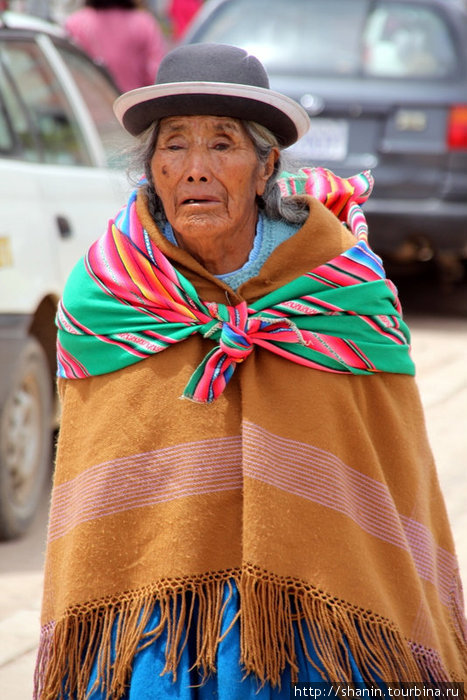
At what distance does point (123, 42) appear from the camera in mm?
7949

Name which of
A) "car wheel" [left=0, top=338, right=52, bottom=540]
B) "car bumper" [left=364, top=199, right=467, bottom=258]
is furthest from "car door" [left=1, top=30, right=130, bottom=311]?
"car bumper" [left=364, top=199, right=467, bottom=258]

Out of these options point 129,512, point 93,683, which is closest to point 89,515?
point 129,512

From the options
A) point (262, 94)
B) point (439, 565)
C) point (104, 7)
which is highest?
point (104, 7)

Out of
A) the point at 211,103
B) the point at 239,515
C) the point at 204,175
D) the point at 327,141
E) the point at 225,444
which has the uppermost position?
the point at 327,141

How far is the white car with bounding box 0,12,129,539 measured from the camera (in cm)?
437

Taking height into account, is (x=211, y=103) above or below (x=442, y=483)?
above

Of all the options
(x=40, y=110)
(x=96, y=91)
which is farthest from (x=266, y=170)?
(x=96, y=91)

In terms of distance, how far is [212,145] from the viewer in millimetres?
2600

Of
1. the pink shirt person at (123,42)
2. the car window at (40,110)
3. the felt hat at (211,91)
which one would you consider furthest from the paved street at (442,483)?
the pink shirt person at (123,42)

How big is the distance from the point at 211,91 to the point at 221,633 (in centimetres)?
117

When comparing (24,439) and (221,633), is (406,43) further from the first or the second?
(221,633)

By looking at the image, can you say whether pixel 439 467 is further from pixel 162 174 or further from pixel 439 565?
pixel 162 174

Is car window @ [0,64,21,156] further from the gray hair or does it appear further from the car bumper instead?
the car bumper

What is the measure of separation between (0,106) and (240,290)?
247cm
